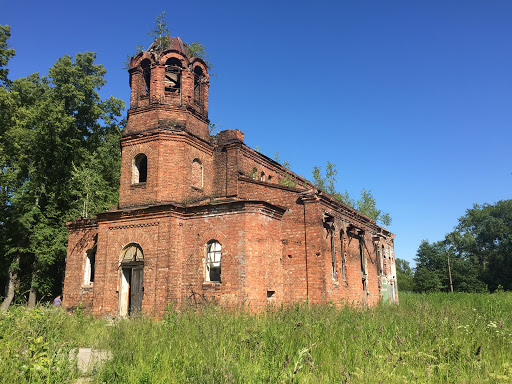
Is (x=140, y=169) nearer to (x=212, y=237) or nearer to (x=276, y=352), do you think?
(x=212, y=237)

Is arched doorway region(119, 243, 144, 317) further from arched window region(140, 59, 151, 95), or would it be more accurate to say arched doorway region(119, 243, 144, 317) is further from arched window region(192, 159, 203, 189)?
arched window region(140, 59, 151, 95)

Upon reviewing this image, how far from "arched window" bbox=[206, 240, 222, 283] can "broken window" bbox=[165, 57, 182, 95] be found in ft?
24.5

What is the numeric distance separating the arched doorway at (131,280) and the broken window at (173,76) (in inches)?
291

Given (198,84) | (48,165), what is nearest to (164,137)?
(198,84)

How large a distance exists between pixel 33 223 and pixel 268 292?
58.2 feet

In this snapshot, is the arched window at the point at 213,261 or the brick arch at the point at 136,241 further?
the brick arch at the point at 136,241

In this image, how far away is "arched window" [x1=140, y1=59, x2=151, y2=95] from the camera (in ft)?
57.3

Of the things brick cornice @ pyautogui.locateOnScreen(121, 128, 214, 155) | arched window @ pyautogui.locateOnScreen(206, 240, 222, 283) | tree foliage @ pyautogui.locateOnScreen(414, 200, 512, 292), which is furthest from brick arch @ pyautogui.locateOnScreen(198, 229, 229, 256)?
tree foliage @ pyautogui.locateOnScreen(414, 200, 512, 292)

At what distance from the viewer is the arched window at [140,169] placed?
1651cm

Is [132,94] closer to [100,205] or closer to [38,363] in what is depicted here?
[100,205]

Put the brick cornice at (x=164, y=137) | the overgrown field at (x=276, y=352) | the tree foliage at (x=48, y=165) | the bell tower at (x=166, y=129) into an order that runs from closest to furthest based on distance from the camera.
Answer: the overgrown field at (x=276, y=352)
the bell tower at (x=166, y=129)
the brick cornice at (x=164, y=137)
the tree foliage at (x=48, y=165)

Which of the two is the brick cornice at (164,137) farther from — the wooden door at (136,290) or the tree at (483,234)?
the tree at (483,234)

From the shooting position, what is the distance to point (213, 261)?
14.3m

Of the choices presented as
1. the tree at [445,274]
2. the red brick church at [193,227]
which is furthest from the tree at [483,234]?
the red brick church at [193,227]
